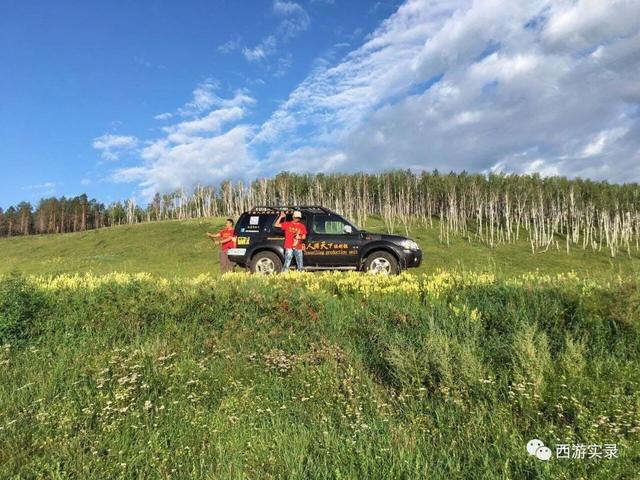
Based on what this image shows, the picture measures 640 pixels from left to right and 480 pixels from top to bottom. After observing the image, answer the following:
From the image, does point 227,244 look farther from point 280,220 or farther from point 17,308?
point 17,308

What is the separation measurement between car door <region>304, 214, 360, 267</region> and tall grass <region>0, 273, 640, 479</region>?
534 centimetres

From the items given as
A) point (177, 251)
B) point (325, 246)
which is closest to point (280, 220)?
point (325, 246)

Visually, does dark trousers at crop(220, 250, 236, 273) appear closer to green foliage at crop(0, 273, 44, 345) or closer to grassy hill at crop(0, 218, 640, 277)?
green foliage at crop(0, 273, 44, 345)

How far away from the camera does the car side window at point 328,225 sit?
14555mm

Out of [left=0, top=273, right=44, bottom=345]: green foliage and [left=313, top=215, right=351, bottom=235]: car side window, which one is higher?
[left=313, top=215, right=351, bottom=235]: car side window

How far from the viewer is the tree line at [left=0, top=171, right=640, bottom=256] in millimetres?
82438

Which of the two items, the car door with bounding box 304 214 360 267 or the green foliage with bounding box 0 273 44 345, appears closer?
the green foliage with bounding box 0 273 44 345

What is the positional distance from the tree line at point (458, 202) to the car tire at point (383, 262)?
60.9 meters

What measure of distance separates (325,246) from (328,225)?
73cm

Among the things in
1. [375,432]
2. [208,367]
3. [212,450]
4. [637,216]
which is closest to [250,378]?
[208,367]

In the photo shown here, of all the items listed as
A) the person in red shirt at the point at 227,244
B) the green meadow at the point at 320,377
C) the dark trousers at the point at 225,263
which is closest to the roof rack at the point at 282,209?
the person in red shirt at the point at 227,244

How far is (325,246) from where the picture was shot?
569 inches

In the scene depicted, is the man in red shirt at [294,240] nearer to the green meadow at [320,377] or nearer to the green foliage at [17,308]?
the green meadow at [320,377]

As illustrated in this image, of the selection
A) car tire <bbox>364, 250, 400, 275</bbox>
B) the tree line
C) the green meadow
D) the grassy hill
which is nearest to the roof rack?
car tire <bbox>364, 250, 400, 275</bbox>
